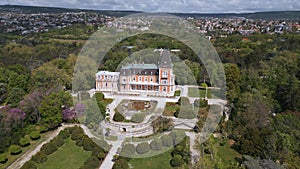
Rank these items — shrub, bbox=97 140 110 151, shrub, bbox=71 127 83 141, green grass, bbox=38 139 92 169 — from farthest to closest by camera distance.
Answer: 1. shrub, bbox=71 127 83 141
2. shrub, bbox=97 140 110 151
3. green grass, bbox=38 139 92 169

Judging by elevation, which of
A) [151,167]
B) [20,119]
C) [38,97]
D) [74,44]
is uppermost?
[74,44]

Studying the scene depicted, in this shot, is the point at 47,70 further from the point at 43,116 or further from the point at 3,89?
the point at 43,116

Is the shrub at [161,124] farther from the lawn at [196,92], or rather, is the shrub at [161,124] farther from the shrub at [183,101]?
the lawn at [196,92]

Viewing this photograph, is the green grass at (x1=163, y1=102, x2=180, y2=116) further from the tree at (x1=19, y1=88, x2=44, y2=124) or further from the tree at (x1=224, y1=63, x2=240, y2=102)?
the tree at (x1=19, y1=88, x2=44, y2=124)

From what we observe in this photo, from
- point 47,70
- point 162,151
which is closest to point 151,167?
point 162,151

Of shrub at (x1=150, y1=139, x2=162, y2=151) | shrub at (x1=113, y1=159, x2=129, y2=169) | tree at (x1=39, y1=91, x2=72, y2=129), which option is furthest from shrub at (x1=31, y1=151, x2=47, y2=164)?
shrub at (x1=150, y1=139, x2=162, y2=151)

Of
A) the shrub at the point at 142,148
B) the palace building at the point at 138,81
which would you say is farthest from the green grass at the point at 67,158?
the palace building at the point at 138,81
